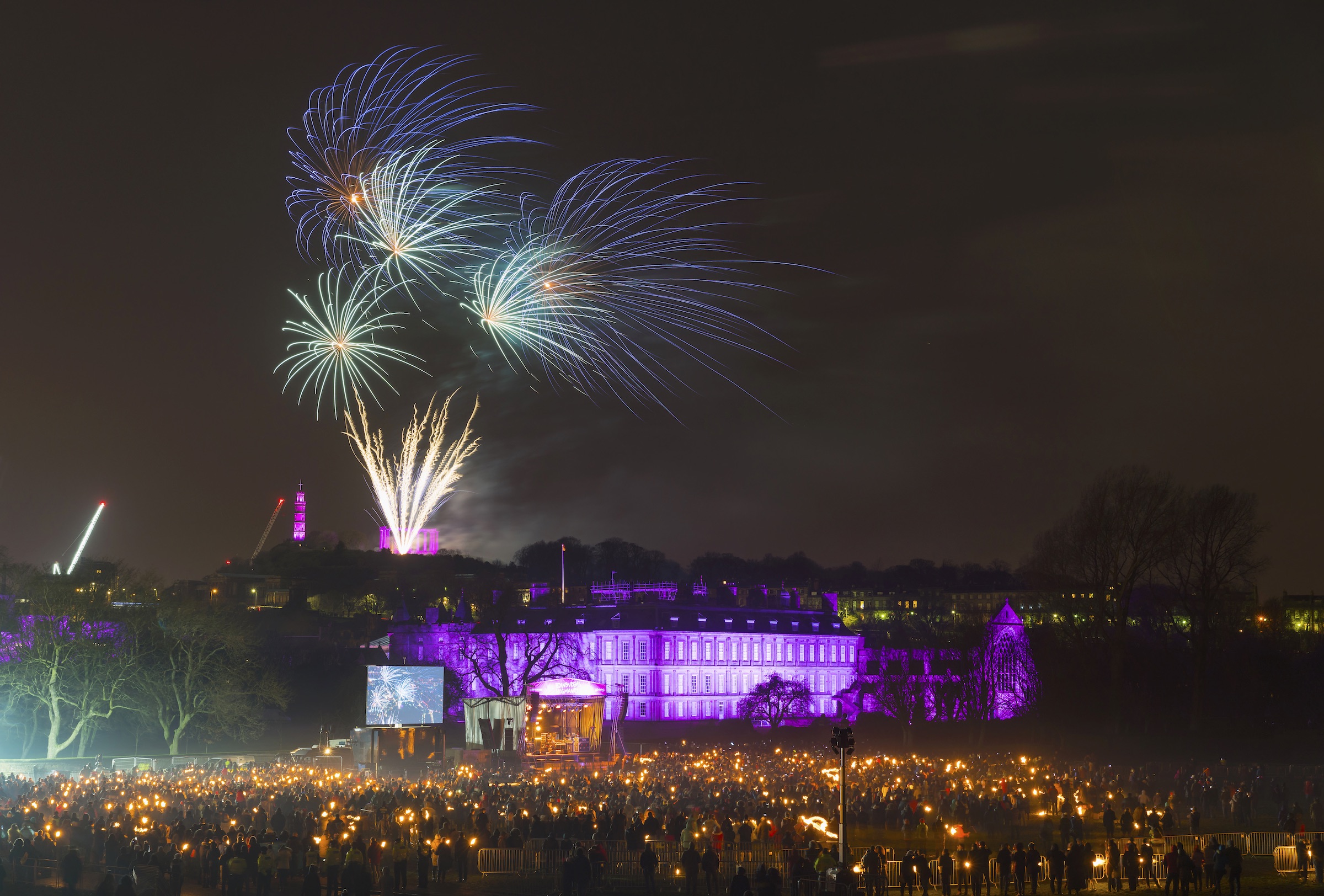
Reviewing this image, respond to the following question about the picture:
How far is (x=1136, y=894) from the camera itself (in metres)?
22.3

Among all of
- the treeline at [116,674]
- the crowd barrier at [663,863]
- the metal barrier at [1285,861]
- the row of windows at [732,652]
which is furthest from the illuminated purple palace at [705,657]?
the crowd barrier at [663,863]

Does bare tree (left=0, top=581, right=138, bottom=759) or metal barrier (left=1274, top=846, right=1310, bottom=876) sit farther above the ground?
bare tree (left=0, top=581, right=138, bottom=759)

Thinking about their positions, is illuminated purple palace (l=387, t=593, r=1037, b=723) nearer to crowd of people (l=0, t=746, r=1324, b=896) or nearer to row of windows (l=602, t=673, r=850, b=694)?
row of windows (l=602, t=673, r=850, b=694)

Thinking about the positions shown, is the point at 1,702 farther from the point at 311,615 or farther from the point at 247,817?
the point at 311,615

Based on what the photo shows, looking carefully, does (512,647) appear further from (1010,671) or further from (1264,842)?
(1264,842)

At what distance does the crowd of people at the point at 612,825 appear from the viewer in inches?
844

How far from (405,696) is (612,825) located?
26.3 metres

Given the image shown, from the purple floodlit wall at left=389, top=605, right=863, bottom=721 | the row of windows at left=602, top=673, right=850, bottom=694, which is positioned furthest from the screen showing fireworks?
the row of windows at left=602, top=673, right=850, bottom=694

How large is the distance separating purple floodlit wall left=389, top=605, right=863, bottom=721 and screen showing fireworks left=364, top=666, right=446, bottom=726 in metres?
40.3

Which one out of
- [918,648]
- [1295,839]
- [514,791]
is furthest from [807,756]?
[918,648]

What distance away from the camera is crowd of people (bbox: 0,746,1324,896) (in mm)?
21438

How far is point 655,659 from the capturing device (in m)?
98.8

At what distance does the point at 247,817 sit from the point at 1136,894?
17425mm

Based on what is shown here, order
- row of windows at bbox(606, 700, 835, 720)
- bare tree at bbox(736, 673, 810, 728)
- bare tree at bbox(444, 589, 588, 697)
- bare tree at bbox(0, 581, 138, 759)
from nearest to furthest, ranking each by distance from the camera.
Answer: bare tree at bbox(0, 581, 138, 759) < bare tree at bbox(444, 589, 588, 697) < bare tree at bbox(736, 673, 810, 728) < row of windows at bbox(606, 700, 835, 720)
